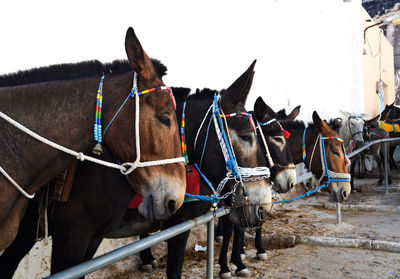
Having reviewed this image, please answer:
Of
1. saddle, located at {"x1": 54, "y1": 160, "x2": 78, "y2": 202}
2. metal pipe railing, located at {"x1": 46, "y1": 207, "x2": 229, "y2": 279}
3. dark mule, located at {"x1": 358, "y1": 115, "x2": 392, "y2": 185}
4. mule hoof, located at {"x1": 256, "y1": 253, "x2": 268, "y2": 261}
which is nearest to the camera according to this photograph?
metal pipe railing, located at {"x1": 46, "y1": 207, "x2": 229, "y2": 279}

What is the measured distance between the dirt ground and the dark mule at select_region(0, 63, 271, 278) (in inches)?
54.4

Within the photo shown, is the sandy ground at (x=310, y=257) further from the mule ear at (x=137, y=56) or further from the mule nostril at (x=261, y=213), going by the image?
the mule ear at (x=137, y=56)

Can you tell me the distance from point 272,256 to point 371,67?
15.0 metres

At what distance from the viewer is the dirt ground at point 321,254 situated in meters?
3.74

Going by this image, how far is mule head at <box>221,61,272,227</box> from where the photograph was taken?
2.35 meters

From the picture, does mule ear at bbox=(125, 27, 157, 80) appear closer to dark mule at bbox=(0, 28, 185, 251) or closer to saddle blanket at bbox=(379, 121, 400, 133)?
dark mule at bbox=(0, 28, 185, 251)

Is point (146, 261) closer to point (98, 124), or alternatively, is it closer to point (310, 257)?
point (310, 257)

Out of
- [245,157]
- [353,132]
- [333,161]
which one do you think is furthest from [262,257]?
[353,132]

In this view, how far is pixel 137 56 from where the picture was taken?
157cm

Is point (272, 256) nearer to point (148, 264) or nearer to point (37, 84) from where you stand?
point (148, 264)

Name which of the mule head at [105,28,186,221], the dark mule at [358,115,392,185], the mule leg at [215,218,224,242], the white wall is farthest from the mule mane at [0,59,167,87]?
the dark mule at [358,115,392,185]

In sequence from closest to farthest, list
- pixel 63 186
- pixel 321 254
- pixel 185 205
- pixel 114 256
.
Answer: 1. pixel 114 256
2. pixel 63 186
3. pixel 185 205
4. pixel 321 254

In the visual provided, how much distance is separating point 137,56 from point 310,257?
12.9 feet

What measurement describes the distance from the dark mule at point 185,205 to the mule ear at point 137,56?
2.69 ft
